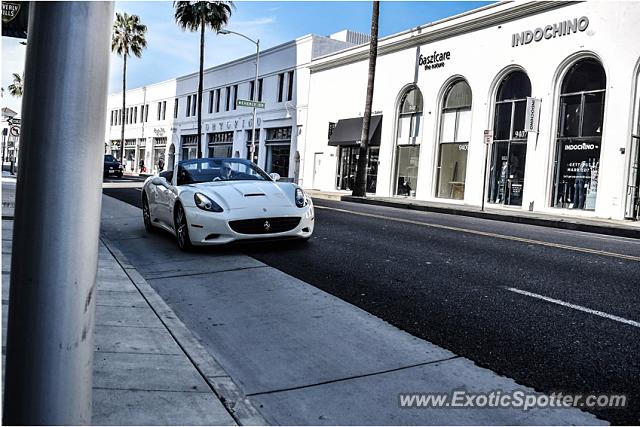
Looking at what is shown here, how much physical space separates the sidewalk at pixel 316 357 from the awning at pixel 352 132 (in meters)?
24.1

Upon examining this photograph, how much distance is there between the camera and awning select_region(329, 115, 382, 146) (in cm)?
3055

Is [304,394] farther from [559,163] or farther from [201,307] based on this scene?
[559,163]

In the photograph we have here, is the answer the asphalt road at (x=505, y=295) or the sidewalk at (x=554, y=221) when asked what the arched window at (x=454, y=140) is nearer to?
the sidewalk at (x=554, y=221)

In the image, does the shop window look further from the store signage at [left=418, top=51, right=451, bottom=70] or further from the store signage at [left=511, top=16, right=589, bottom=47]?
the store signage at [left=511, top=16, right=589, bottom=47]

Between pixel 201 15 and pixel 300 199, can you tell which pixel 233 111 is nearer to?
pixel 201 15

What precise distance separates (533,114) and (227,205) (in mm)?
16506

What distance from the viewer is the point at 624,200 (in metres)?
19.0

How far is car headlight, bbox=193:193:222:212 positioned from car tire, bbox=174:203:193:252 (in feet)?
0.92

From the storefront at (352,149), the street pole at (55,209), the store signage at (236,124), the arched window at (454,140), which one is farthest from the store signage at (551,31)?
the store signage at (236,124)

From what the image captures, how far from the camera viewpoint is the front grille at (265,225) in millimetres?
8086

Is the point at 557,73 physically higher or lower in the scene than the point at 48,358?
higher

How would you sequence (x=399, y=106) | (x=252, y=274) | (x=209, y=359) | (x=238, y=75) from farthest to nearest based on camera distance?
1. (x=238, y=75)
2. (x=399, y=106)
3. (x=252, y=274)
4. (x=209, y=359)

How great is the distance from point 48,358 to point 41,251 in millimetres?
341

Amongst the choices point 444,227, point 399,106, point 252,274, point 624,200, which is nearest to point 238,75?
point 399,106
